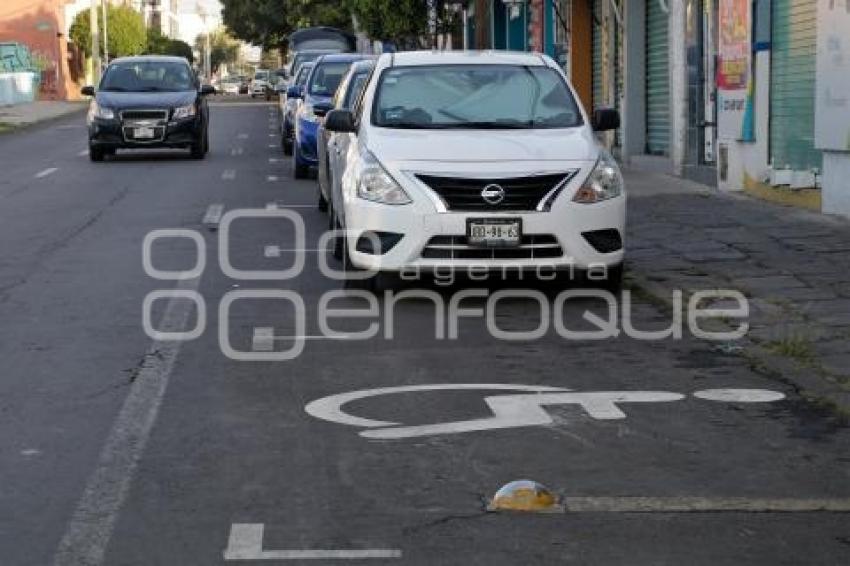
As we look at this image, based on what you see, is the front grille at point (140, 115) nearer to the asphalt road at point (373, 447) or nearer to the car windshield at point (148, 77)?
the car windshield at point (148, 77)

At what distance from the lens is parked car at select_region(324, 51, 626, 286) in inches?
420

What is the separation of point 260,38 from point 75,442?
84.1 m

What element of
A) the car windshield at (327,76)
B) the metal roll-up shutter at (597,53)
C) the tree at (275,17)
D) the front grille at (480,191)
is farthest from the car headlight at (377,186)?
the tree at (275,17)

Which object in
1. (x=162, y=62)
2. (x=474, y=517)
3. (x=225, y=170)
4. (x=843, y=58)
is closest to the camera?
(x=474, y=517)

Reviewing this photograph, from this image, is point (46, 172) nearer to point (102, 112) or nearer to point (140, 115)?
point (102, 112)

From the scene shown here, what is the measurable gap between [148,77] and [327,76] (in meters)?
5.53

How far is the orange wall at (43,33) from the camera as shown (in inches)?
3305

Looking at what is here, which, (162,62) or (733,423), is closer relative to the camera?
(733,423)

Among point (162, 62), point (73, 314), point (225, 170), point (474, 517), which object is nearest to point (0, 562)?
point (474, 517)

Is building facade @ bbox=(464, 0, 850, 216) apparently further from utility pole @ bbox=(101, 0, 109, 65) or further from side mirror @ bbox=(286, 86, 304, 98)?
utility pole @ bbox=(101, 0, 109, 65)

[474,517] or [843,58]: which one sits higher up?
[843,58]

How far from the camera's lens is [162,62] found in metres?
29.3

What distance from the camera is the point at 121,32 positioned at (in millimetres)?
97312

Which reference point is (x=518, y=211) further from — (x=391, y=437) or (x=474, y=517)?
(x=474, y=517)
